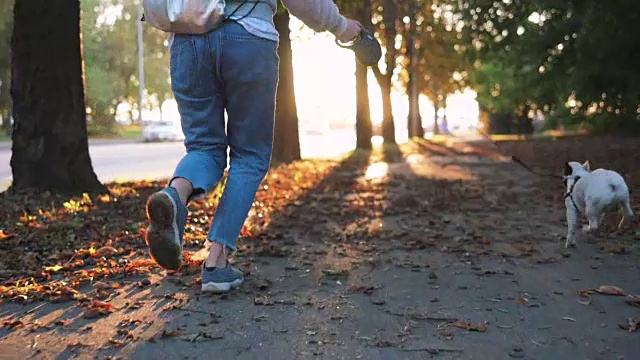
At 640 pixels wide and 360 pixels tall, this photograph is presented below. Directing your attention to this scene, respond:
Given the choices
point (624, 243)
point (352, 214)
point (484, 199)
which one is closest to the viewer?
point (624, 243)

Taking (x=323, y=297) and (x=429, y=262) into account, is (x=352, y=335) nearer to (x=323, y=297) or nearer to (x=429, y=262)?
(x=323, y=297)

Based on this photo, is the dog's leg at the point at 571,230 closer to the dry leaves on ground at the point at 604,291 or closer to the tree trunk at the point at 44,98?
the dry leaves on ground at the point at 604,291

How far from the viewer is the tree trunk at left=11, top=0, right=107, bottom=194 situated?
7.86 meters

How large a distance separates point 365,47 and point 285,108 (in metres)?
12.7

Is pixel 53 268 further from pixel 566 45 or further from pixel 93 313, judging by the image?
pixel 566 45

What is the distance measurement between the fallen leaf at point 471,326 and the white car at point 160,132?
3967cm

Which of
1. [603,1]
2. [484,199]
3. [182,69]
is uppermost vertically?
[603,1]

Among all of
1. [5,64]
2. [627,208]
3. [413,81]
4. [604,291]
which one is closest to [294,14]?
[604,291]

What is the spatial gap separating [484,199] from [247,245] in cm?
419

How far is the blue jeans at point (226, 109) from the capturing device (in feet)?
11.8

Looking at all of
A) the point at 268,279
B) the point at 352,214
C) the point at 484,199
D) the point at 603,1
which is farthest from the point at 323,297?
the point at 603,1

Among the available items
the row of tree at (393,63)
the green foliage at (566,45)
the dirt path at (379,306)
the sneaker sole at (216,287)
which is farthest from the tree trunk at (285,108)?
the sneaker sole at (216,287)

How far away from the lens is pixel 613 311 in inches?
A: 131

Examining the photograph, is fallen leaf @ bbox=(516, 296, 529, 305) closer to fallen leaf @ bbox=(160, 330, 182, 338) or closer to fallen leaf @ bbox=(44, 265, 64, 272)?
fallen leaf @ bbox=(160, 330, 182, 338)
